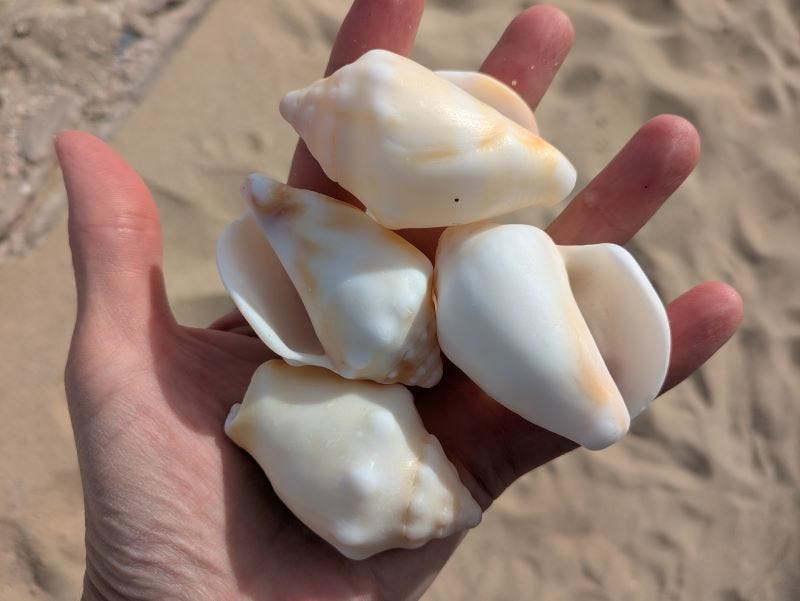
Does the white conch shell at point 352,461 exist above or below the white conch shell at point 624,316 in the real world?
below

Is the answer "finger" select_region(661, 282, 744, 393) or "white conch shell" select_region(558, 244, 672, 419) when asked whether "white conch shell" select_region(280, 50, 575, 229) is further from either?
"finger" select_region(661, 282, 744, 393)

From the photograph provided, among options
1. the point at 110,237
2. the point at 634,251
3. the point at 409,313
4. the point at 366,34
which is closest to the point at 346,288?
the point at 409,313

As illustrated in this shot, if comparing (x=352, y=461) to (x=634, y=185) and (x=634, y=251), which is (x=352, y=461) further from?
(x=634, y=251)

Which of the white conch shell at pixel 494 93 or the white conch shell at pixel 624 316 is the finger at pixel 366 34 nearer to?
the white conch shell at pixel 494 93

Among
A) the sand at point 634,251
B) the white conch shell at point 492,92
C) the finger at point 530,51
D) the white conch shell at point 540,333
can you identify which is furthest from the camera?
the sand at point 634,251

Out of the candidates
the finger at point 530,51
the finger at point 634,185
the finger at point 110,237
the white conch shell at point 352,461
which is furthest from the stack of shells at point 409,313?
the finger at point 530,51

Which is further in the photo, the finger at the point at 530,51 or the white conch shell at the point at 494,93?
the finger at the point at 530,51

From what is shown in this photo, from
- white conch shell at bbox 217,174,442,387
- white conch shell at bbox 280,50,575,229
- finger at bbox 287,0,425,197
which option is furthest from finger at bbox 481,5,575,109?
white conch shell at bbox 217,174,442,387
